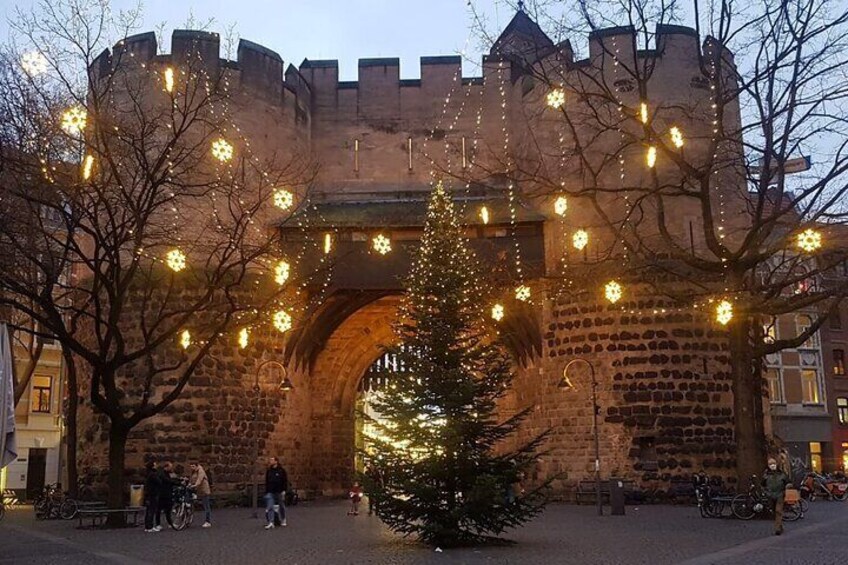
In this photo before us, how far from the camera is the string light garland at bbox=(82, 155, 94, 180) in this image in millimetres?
15609

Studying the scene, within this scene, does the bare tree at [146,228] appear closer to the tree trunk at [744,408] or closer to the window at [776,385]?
the tree trunk at [744,408]

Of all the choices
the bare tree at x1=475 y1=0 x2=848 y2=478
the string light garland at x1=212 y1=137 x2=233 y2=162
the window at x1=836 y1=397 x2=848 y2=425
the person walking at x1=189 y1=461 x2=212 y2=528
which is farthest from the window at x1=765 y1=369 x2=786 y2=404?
the person walking at x1=189 y1=461 x2=212 y2=528

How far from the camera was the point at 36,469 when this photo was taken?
32.5m

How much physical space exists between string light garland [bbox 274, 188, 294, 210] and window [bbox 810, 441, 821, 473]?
25543mm

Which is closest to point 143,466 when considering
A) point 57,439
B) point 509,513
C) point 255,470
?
point 255,470

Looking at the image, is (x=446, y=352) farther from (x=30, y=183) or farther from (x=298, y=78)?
(x=298, y=78)

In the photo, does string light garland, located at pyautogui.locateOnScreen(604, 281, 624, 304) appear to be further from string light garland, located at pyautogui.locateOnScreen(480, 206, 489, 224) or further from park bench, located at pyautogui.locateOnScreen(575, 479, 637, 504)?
string light garland, located at pyautogui.locateOnScreen(480, 206, 489, 224)

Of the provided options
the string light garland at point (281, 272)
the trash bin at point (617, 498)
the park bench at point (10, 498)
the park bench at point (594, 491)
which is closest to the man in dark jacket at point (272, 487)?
the trash bin at point (617, 498)

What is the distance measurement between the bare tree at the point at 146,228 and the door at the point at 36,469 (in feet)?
31.9

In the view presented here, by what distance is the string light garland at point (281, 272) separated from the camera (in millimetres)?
22609

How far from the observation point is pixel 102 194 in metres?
14.8

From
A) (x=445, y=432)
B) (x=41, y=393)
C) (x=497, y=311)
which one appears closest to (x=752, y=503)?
(x=445, y=432)

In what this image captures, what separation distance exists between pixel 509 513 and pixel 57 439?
26.6 meters

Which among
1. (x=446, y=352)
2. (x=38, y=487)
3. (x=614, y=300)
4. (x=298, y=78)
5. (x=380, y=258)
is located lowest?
(x=38, y=487)
